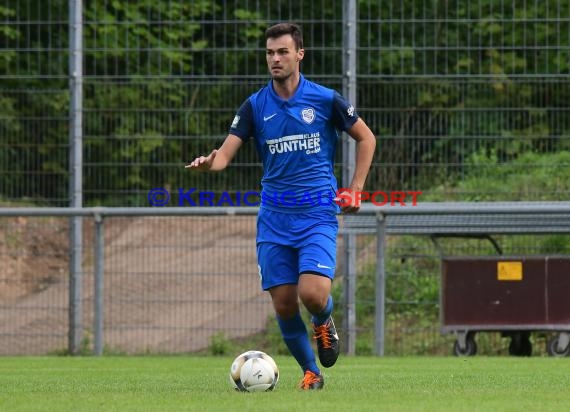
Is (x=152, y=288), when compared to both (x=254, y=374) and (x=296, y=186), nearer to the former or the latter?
(x=296, y=186)

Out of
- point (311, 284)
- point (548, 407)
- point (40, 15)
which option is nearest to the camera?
point (548, 407)

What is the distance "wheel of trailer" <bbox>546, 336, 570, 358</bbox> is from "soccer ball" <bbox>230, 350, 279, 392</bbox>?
21.8 ft

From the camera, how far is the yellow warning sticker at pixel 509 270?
14273 millimetres

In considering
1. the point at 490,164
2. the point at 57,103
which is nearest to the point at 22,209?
the point at 57,103

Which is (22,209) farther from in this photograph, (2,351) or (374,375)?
(374,375)

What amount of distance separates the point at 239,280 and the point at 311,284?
6.95 m

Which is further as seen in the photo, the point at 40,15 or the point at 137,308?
the point at 40,15

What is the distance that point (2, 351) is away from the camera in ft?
50.0

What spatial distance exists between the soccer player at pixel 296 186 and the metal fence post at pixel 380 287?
19.7 ft

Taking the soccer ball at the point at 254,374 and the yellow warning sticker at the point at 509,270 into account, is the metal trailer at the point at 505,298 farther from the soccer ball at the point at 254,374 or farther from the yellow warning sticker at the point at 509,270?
the soccer ball at the point at 254,374

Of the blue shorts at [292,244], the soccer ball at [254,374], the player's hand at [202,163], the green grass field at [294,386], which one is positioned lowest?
the green grass field at [294,386]

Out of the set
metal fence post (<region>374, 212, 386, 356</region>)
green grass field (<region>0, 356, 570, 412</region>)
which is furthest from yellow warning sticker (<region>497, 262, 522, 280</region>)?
green grass field (<region>0, 356, 570, 412</region>)

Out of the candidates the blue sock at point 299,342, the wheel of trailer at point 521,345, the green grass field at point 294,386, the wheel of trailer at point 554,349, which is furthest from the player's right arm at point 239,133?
the wheel of trailer at point 521,345

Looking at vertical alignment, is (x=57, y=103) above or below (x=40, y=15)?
below
